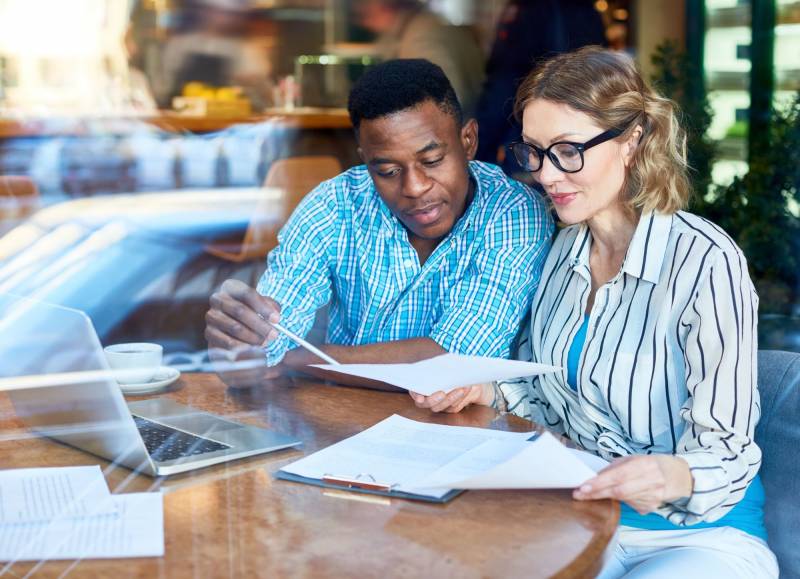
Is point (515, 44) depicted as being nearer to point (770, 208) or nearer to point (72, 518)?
point (770, 208)

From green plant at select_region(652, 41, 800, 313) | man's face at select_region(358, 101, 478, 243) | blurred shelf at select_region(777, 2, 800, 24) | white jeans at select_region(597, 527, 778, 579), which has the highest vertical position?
blurred shelf at select_region(777, 2, 800, 24)

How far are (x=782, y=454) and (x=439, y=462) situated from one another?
538mm

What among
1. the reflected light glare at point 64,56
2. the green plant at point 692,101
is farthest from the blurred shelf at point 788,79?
the reflected light glare at point 64,56

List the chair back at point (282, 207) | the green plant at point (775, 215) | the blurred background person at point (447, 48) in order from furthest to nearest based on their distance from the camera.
A: the chair back at point (282, 207) → the blurred background person at point (447, 48) → the green plant at point (775, 215)

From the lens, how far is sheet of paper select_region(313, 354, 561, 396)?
4.30 feet

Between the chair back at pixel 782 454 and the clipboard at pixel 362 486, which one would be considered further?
the chair back at pixel 782 454

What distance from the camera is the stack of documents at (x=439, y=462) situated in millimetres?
1089

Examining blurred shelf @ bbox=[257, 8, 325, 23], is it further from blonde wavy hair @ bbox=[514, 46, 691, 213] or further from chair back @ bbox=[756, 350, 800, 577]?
chair back @ bbox=[756, 350, 800, 577]

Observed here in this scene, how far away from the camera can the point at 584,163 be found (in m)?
1.53

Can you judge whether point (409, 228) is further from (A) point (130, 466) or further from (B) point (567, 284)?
(A) point (130, 466)

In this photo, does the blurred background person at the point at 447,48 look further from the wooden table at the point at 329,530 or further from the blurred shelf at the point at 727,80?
the wooden table at the point at 329,530

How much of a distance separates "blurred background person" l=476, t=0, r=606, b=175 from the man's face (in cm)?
154

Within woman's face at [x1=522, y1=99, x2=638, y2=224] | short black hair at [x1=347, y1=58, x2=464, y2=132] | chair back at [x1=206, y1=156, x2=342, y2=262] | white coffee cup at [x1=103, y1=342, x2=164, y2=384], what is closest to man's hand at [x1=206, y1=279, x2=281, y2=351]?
white coffee cup at [x1=103, y1=342, x2=164, y2=384]

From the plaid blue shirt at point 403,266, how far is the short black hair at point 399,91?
0.16 metres
